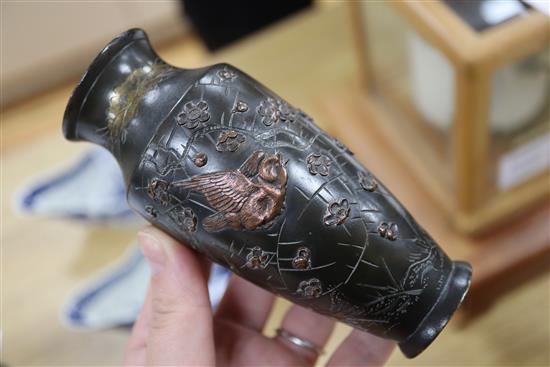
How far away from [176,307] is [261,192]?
17 centimetres

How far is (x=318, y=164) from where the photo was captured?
55cm

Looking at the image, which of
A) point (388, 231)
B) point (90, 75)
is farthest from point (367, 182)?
point (90, 75)

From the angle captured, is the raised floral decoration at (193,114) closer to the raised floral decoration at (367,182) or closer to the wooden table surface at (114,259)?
the raised floral decoration at (367,182)

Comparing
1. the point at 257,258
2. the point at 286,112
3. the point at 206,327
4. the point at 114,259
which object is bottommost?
the point at 114,259

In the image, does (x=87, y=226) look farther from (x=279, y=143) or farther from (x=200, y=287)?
(x=279, y=143)

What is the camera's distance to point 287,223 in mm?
530

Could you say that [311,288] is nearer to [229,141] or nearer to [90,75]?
[229,141]

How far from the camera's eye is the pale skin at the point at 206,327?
61 cm

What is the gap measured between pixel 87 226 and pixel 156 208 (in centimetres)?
58

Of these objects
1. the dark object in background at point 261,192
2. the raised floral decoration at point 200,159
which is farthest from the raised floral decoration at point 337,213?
the raised floral decoration at point 200,159

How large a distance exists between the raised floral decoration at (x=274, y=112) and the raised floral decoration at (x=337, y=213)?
0.09 metres

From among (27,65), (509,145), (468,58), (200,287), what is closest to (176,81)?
(200,287)

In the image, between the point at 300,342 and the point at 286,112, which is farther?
the point at 300,342

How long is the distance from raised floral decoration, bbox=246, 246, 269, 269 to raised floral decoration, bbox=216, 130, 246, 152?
0.29 ft
